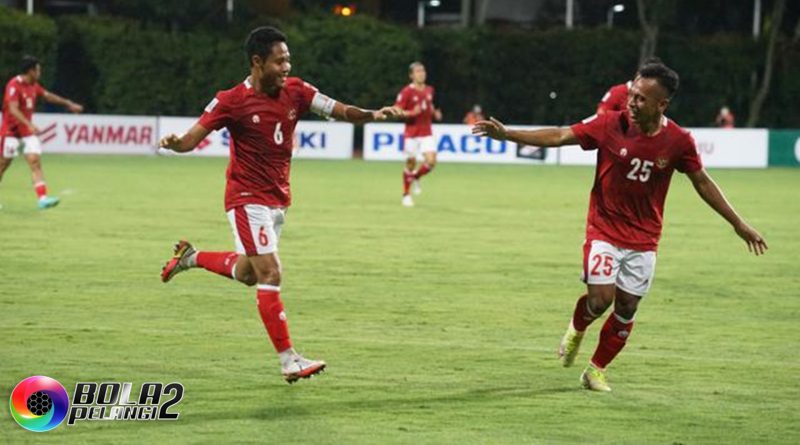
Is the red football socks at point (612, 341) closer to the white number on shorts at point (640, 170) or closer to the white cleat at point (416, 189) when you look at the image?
the white number on shorts at point (640, 170)

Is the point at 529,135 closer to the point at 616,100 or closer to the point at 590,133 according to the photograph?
the point at 590,133

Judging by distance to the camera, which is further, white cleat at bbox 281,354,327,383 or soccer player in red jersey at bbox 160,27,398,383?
soccer player in red jersey at bbox 160,27,398,383

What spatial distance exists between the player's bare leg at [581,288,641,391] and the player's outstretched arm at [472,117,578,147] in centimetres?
108

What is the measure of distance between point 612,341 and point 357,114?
2.47 meters

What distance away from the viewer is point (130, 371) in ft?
33.3

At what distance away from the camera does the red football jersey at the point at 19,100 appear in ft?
76.0

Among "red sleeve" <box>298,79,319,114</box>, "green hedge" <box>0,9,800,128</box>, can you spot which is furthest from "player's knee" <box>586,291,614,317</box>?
"green hedge" <box>0,9,800,128</box>

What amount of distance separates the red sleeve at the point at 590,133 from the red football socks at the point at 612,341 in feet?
3.82

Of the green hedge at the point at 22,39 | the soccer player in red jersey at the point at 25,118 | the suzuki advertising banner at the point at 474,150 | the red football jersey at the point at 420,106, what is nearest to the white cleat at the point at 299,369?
the soccer player in red jersey at the point at 25,118

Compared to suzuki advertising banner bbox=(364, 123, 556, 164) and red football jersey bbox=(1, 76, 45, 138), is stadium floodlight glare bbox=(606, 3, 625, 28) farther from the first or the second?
red football jersey bbox=(1, 76, 45, 138)

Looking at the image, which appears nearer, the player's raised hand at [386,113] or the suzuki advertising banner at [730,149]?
the player's raised hand at [386,113]

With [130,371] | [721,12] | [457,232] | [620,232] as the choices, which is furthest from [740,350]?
[721,12]

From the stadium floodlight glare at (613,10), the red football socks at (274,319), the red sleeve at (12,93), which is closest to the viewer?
the red football socks at (274,319)

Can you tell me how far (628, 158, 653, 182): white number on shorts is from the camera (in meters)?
9.92
